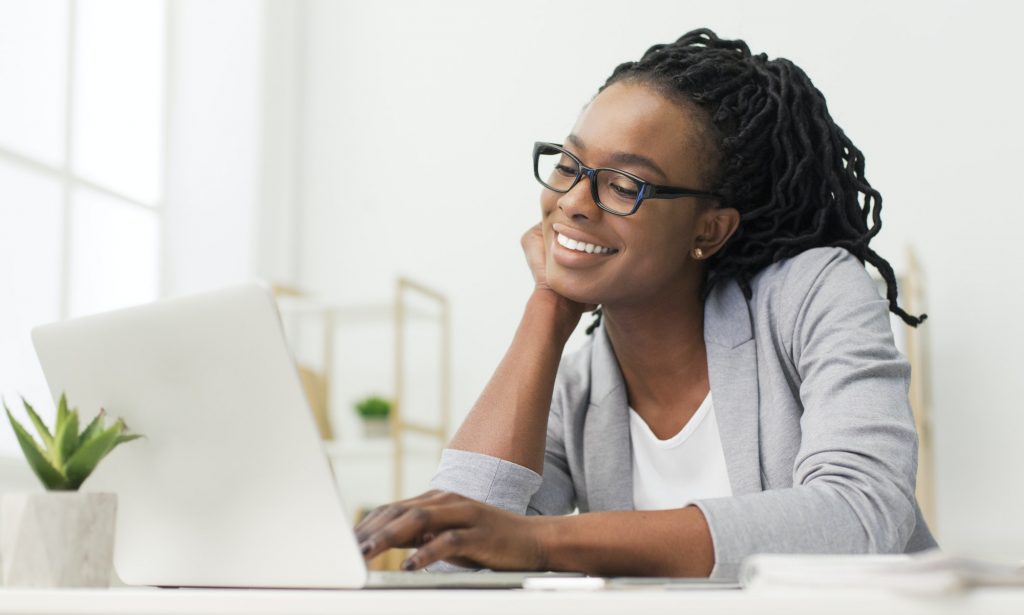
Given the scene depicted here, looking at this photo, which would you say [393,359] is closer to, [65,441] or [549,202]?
[549,202]

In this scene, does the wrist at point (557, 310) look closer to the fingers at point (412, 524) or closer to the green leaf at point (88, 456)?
the fingers at point (412, 524)

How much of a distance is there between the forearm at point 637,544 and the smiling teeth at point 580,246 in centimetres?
55

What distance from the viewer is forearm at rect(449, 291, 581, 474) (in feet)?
4.45

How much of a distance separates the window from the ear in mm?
1947

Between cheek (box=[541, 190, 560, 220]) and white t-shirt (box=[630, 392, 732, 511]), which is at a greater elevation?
cheek (box=[541, 190, 560, 220])

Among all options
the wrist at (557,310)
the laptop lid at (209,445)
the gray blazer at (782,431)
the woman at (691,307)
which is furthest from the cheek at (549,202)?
the laptop lid at (209,445)

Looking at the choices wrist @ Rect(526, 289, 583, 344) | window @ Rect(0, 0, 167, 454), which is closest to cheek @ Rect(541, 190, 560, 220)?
wrist @ Rect(526, 289, 583, 344)

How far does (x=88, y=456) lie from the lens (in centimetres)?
77

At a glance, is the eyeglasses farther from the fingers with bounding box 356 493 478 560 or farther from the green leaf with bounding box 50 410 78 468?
the green leaf with bounding box 50 410 78 468

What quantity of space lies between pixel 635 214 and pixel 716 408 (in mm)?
268

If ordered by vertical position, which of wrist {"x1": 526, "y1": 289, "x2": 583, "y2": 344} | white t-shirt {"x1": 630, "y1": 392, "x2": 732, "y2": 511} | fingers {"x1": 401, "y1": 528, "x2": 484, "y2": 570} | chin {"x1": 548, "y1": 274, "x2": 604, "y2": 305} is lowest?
white t-shirt {"x1": 630, "y1": 392, "x2": 732, "y2": 511}

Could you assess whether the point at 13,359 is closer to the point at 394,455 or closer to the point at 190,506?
the point at 394,455

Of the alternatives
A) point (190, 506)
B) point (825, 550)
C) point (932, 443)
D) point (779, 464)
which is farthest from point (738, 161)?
point (932, 443)

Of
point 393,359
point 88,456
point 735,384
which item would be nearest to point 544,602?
point 88,456
